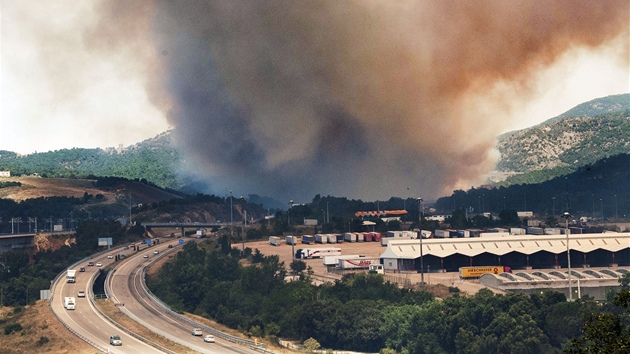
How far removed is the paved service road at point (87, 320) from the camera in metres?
102

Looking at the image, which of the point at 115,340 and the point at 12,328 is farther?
the point at 12,328

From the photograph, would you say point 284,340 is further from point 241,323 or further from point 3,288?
point 3,288

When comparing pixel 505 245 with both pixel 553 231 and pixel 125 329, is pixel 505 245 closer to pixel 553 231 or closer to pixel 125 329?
pixel 553 231

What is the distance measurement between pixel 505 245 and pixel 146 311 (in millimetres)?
56313

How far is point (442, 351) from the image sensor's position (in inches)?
3957

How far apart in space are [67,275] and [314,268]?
122ft

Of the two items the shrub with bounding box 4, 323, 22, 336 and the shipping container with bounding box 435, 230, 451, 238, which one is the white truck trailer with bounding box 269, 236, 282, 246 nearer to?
the shipping container with bounding box 435, 230, 451, 238

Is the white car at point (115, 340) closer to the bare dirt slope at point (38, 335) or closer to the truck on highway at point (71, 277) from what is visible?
the bare dirt slope at point (38, 335)

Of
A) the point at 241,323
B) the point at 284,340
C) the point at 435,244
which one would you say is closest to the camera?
the point at 284,340

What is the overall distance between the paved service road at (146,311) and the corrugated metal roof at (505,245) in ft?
122

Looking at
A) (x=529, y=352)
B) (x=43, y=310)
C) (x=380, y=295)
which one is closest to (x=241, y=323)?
(x=380, y=295)

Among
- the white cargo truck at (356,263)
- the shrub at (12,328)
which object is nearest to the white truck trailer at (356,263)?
the white cargo truck at (356,263)

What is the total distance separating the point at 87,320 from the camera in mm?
119188

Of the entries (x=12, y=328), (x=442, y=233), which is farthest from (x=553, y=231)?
(x=12, y=328)
